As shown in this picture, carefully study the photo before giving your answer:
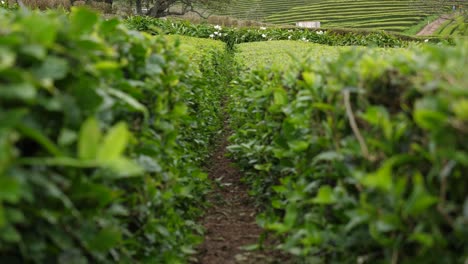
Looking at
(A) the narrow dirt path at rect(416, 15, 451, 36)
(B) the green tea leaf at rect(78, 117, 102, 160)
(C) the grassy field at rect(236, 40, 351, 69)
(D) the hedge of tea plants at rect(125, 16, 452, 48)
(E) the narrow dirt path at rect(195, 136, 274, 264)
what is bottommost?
(A) the narrow dirt path at rect(416, 15, 451, 36)

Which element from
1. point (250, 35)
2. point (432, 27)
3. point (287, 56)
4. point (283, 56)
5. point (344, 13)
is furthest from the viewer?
point (344, 13)

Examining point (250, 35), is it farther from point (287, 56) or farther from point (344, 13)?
point (344, 13)

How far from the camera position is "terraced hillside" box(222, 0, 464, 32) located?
53.0m

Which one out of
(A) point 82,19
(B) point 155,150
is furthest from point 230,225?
(A) point 82,19

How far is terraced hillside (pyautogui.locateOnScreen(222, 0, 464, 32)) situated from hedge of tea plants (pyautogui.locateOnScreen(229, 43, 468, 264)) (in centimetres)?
4864

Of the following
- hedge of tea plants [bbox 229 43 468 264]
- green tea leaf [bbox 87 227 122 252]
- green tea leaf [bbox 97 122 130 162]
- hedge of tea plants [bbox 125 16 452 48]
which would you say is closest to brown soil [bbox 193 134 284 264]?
hedge of tea plants [bbox 229 43 468 264]

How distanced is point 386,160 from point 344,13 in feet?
194

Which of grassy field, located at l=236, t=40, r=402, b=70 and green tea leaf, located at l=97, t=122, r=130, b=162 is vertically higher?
green tea leaf, located at l=97, t=122, r=130, b=162

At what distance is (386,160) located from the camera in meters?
1.83

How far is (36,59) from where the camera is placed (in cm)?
148

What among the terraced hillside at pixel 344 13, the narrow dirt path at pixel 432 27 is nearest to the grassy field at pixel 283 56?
the narrow dirt path at pixel 432 27

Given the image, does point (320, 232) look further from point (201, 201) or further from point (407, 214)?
point (201, 201)

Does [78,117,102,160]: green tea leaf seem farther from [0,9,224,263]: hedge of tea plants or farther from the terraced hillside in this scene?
the terraced hillside

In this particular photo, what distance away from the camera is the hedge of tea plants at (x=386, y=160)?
5.10ft
